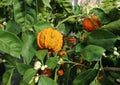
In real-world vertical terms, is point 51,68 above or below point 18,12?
below

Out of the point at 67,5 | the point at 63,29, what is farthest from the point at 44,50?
the point at 67,5

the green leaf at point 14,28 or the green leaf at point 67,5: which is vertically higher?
the green leaf at point 14,28

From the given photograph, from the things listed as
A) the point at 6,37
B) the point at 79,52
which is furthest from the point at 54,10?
the point at 6,37

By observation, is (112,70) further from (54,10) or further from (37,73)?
(54,10)

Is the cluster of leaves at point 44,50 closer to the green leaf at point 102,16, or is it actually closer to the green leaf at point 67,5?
the green leaf at point 102,16

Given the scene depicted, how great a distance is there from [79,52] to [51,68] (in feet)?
0.31

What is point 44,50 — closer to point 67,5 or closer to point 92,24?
point 92,24

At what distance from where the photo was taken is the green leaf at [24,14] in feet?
2.46

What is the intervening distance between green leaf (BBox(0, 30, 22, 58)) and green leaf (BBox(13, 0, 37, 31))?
8cm

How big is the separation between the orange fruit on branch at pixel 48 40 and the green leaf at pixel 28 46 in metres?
0.02

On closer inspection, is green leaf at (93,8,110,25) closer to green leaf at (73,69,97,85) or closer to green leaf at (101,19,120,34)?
green leaf at (101,19,120,34)

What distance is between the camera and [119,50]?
0.79 meters

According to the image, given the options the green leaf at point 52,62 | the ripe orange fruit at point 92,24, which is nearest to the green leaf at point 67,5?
the ripe orange fruit at point 92,24

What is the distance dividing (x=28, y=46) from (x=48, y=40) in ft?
0.19
